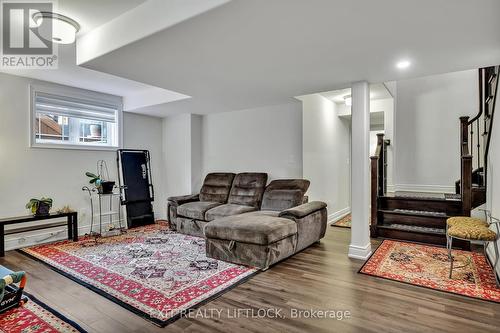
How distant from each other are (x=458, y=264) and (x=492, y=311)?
3.50 ft

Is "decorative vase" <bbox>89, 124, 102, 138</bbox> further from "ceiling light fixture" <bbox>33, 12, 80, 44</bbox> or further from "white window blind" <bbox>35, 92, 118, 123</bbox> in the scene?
"ceiling light fixture" <bbox>33, 12, 80, 44</bbox>

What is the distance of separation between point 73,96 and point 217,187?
2930 millimetres

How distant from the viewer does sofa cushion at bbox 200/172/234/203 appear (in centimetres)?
504

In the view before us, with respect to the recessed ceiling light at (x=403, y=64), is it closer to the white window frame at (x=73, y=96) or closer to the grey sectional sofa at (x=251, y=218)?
the grey sectional sofa at (x=251, y=218)

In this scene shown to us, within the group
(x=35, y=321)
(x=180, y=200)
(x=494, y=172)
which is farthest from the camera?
(x=180, y=200)

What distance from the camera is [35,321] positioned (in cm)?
210

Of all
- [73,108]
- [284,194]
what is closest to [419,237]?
[284,194]

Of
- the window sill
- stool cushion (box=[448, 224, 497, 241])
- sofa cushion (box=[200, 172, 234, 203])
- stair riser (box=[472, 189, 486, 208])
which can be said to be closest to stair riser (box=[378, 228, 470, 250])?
stair riser (box=[472, 189, 486, 208])

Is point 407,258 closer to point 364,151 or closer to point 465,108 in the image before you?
point 364,151

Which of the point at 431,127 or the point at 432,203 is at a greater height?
the point at 431,127

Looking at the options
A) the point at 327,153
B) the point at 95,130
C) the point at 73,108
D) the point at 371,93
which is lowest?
the point at 327,153

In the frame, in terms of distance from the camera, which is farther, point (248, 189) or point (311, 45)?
point (248, 189)

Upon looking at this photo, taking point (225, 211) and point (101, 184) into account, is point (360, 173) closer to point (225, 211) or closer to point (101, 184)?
point (225, 211)

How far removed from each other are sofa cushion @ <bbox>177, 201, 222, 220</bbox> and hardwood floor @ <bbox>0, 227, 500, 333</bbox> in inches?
68.9
